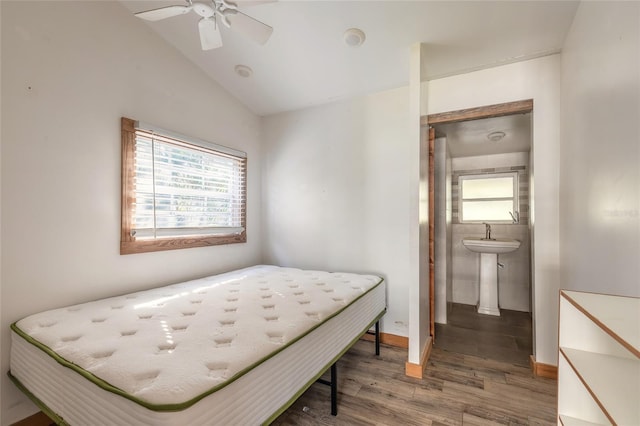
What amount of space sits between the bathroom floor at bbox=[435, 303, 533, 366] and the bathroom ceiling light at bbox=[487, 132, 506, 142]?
2.19 metres

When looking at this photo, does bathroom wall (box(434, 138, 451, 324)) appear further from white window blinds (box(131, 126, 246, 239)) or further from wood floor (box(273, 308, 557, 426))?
white window blinds (box(131, 126, 246, 239))

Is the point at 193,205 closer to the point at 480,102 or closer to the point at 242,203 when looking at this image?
the point at 242,203

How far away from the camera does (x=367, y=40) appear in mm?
2180

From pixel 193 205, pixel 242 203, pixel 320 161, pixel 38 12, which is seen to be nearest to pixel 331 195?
pixel 320 161

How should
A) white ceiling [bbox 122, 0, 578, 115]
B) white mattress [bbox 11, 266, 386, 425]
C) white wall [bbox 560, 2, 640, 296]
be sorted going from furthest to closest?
white ceiling [bbox 122, 0, 578, 115], white wall [bbox 560, 2, 640, 296], white mattress [bbox 11, 266, 386, 425]

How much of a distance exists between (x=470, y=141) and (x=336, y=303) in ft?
9.47

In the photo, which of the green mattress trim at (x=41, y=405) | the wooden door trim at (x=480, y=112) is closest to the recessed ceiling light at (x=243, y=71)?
the wooden door trim at (x=480, y=112)

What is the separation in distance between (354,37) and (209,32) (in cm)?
106

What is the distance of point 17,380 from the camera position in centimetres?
148

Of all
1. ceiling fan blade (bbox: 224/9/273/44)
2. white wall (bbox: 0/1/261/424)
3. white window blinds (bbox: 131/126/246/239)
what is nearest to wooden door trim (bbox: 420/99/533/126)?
ceiling fan blade (bbox: 224/9/273/44)

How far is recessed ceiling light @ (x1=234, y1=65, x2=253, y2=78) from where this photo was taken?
2.66 meters

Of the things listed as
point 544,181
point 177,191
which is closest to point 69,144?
point 177,191

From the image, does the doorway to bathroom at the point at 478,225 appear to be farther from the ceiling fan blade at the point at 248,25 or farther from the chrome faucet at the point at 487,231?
the ceiling fan blade at the point at 248,25

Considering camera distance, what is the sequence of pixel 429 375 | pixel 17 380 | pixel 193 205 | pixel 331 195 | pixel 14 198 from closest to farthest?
pixel 17 380, pixel 14 198, pixel 429 375, pixel 193 205, pixel 331 195
